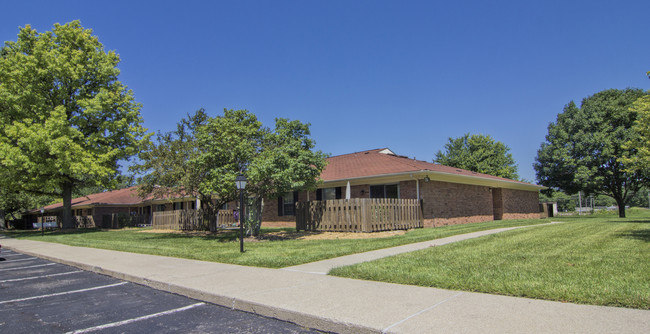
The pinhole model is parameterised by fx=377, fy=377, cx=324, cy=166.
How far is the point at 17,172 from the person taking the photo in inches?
893

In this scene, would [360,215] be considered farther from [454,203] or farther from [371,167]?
[454,203]

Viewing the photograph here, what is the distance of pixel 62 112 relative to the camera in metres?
22.1

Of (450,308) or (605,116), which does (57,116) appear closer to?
(450,308)

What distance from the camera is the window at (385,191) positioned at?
62.3 feet

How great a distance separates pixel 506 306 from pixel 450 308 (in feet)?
2.15

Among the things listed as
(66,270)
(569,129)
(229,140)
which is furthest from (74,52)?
(569,129)

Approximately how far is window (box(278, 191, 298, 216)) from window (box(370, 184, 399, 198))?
Answer: 5151mm

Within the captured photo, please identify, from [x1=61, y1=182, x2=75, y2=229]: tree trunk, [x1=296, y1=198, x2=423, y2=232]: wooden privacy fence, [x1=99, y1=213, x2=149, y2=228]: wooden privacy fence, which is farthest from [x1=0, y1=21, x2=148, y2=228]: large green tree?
[x1=296, y1=198, x2=423, y2=232]: wooden privacy fence

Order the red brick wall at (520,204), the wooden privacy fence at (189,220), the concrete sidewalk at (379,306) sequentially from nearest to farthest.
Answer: the concrete sidewalk at (379,306) → the wooden privacy fence at (189,220) → the red brick wall at (520,204)

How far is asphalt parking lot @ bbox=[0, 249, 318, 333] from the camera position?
4.61 meters

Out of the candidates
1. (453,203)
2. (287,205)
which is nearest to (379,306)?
(453,203)

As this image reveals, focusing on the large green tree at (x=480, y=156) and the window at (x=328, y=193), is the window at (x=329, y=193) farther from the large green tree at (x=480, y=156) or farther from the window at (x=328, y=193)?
the large green tree at (x=480, y=156)

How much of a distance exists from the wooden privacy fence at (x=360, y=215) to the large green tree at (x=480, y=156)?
2901 cm

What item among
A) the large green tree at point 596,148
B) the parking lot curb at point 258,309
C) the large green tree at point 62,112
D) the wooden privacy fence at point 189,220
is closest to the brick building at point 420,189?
the wooden privacy fence at point 189,220
